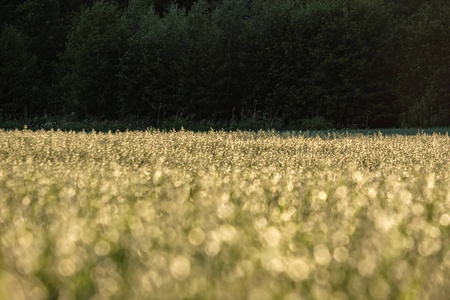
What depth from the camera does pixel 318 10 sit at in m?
25.2

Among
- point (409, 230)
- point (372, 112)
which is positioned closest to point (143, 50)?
point (372, 112)

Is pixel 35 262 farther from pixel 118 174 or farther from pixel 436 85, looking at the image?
pixel 436 85

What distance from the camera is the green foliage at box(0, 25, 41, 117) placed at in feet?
90.0

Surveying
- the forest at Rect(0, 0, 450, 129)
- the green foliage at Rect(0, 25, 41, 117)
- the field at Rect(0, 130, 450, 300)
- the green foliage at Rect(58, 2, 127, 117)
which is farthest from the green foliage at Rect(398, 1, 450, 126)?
the field at Rect(0, 130, 450, 300)

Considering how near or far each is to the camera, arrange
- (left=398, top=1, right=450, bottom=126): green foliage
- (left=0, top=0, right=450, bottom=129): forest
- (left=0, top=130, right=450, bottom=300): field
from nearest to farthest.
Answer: (left=0, top=130, right=450, bottom=300): field
(left=0, top=0, right=450, bottom=129): forest
(left=398, top=1, right=450, bottom=126): green foliage

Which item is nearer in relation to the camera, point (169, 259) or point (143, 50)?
point (169, 259)

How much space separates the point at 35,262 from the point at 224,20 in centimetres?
2644

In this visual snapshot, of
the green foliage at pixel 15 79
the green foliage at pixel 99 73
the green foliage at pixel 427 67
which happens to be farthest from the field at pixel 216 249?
the green foliage at pixel 15 79

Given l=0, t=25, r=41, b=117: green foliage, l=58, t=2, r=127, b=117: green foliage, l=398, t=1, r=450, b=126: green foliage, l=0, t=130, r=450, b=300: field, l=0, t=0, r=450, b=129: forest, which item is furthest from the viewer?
l=0, t=25, r=41, b=117: green foliage

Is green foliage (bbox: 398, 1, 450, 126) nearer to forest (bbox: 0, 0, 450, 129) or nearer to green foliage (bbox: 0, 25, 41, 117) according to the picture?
forest (bbox: 0, 0, 450, 129)

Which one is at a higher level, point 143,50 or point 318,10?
point 318,10

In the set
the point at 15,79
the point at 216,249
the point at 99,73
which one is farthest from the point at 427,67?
the point at 216,249

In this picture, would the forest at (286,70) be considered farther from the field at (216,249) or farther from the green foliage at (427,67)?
the field at (216,249)

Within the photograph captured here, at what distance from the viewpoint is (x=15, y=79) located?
28.0 m
